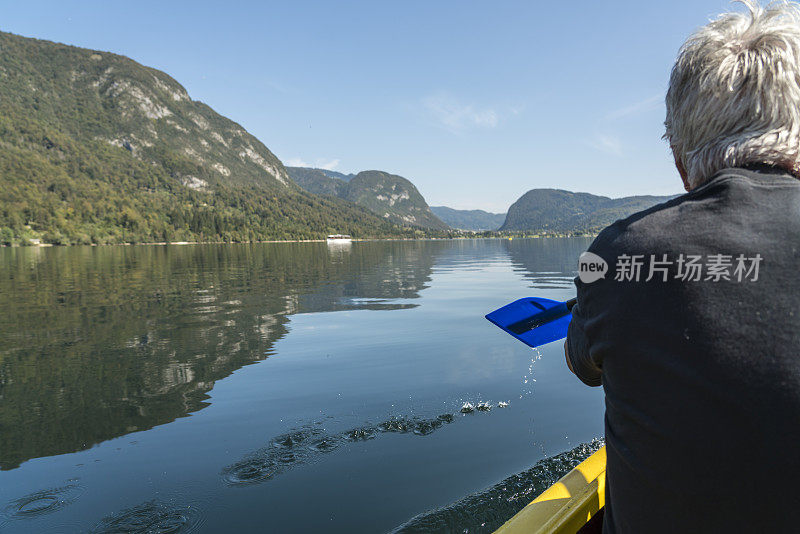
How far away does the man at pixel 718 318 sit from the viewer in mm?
1280

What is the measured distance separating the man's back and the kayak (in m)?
1.52

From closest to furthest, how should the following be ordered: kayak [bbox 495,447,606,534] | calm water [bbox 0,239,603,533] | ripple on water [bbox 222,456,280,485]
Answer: kayak [bbox 495,447,606,534]
calm water [bbox 0,239,603,533]
ripple on water [bbox 222,456,280,485]

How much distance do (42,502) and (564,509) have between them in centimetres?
555

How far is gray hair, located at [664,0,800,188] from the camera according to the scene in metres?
1.58

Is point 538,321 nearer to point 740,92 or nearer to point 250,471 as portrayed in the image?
point 740,92

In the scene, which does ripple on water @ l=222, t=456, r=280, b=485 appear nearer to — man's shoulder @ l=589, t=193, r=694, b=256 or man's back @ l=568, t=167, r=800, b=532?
man's back @ l=568, t=167, r=800, b=532

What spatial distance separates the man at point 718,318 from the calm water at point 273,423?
12.2ft

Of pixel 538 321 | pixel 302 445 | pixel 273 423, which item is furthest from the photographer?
pixel 273 423

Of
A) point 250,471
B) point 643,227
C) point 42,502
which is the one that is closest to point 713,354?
point 643,227

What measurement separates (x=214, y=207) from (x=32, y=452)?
207069mm

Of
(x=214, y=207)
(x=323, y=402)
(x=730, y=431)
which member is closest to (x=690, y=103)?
(x=730, y=431)

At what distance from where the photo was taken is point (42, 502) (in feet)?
16.4

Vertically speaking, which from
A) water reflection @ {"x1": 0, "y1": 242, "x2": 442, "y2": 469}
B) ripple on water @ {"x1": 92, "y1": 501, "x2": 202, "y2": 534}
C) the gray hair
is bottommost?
ripple on water @ {"x1": 92, "y1": 501, "x2": 202, "y2": 534}

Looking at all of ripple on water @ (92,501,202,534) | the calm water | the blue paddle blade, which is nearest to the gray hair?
the blue paddle blade
